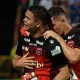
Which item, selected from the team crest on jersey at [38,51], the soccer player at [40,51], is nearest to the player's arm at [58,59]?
the soccer player at [40,51]

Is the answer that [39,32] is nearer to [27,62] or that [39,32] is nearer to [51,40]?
[51,40]

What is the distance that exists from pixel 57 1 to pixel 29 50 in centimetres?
613

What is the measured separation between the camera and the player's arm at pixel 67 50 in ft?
21.6

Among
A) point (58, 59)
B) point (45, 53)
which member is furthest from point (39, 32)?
point (58, 59)

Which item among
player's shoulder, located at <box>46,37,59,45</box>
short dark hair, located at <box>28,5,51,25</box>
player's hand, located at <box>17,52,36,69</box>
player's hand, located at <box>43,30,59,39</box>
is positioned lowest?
player's hand, located at <box>17,52,36,69</box>

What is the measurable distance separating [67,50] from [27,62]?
0.55 meters

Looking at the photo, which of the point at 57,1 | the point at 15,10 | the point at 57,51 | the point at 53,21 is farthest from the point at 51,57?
the point at 15,10

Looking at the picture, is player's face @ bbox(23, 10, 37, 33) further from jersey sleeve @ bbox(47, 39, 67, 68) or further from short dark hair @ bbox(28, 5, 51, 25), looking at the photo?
jersey sleeve @ bbox(47, 39, 67, 68)

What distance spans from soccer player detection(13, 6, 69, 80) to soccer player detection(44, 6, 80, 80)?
8 cm

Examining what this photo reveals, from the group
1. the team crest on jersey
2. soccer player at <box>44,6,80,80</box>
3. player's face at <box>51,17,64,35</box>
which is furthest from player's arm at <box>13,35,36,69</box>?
player's face at <box>51,17,64,35</box>

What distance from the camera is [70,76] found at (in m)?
6.97

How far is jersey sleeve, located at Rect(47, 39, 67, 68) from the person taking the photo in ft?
21.7

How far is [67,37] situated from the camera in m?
7.07

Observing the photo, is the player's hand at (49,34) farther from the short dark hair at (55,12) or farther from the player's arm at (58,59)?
the short dark hair at (55,12)
